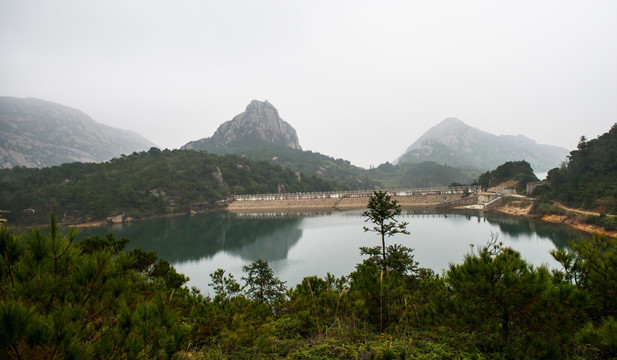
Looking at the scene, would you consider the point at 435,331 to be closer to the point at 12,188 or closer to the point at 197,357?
the point at 197,357

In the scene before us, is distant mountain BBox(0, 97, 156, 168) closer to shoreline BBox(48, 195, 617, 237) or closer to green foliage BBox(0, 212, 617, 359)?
shoreline BBox(48, 195, 617, 237)

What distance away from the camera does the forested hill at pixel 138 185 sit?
4538 cm

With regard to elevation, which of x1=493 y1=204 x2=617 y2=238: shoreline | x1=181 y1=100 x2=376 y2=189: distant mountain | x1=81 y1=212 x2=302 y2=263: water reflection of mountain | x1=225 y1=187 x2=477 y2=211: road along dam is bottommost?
x1=81 y1=212 x2=302 y2=263: water reflection of mountain

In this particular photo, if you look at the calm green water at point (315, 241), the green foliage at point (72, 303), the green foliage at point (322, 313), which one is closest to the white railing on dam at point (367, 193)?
the calm green water at point (315, 241)

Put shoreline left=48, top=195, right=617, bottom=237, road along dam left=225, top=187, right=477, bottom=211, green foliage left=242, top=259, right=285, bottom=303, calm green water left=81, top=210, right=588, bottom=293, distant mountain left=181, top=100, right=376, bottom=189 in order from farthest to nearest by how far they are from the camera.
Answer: distant mountain left=181, top=100, right=376, bottom=189 → road along dam left=225, top=187, right=477, bottom=211 → shoreline left=48, top=195, right=617, bottom=237 → calm green water left=81, top=210, right=588, bottom=293 → green foliage left=242, top=259, right=285, bottom=303

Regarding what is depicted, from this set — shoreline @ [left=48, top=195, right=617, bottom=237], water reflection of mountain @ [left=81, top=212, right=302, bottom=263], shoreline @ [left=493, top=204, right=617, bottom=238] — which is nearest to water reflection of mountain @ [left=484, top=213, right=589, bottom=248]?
shoreline @ [left=493, top=204, right=617, bottom=238]

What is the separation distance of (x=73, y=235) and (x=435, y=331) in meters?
3.58

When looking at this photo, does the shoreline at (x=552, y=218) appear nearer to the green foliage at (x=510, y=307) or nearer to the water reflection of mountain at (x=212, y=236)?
the green foliage at (x=510, y=307)

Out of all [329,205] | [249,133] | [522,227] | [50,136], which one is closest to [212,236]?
[329,205]

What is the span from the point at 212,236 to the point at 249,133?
359 feet

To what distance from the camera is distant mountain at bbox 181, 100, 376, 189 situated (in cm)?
11254

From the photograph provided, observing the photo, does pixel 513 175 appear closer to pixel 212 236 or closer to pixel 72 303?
pixel 212 236

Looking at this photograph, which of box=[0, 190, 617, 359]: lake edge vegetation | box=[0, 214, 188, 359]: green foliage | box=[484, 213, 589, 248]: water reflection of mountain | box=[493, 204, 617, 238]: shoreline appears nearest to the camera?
Result: box=[0, 214, 188, 359]: green foliage

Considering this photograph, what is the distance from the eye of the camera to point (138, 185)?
56.7 metres
